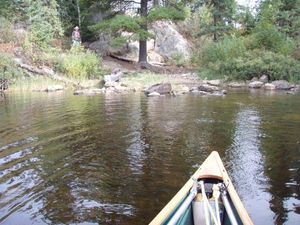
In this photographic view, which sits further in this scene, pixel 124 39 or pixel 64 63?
pixel 124 39

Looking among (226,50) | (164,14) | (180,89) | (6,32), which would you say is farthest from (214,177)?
(6,32)

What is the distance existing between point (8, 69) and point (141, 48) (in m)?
7.79

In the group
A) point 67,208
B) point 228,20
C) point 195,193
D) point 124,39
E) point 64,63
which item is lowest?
point 67,208

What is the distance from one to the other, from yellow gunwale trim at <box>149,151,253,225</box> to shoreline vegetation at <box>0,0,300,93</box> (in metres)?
12.4

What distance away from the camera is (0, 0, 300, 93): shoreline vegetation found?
62.2 feet

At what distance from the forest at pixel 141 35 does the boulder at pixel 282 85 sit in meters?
0.74

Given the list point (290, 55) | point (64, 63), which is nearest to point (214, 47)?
point (290, 55)

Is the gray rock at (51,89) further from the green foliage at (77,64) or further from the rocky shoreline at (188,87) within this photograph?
the green foliage at (77,64)

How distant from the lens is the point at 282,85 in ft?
58.6

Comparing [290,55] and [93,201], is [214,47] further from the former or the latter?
[93,201]

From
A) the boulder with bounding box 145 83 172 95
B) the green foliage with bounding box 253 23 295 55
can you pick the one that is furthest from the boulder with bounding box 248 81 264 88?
the boulder with bounding box 145 83 172 95

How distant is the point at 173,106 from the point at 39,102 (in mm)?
4895

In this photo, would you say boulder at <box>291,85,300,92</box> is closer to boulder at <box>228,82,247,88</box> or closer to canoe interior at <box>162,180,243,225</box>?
boulder at <box>228,82,247,88</box>

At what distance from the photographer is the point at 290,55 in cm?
2105
